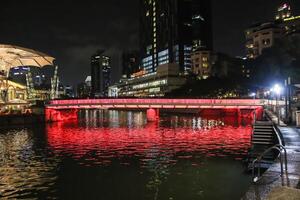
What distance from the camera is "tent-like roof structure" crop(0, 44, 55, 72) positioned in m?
88.4

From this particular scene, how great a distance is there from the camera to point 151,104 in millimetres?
89000

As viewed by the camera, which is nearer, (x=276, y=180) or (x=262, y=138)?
(x=276, y=180)

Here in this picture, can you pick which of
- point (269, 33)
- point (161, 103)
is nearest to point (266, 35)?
point (269, 33)

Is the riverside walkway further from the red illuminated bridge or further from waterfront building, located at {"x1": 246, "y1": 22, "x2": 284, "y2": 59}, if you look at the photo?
waterfront building, located at {"x1": 246, "y1": 22, "x2": 284, "y2": 59}

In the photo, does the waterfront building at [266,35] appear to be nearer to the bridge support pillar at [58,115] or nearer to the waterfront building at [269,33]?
the waterfront building at [269,33]

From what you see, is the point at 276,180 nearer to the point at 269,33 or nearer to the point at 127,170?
the point at 127,170

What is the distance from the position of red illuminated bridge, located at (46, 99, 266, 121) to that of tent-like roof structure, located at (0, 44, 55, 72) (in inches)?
468

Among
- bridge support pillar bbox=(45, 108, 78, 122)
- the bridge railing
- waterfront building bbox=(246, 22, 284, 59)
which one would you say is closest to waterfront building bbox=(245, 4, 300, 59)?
waterfront building bbox=(246, 22, 284, 59)

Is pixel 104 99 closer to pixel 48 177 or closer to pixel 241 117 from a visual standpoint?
pixel 241 117

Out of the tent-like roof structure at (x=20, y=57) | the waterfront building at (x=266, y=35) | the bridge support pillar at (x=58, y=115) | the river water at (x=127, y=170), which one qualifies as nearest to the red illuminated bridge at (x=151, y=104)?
the bridge support pillar at (x=58, y=115)

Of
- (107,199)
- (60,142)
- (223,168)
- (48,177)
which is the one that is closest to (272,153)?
(223,168)

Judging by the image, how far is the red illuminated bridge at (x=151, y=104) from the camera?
7812cm

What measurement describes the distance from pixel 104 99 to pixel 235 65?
98255mm

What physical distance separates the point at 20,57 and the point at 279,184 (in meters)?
91.1
